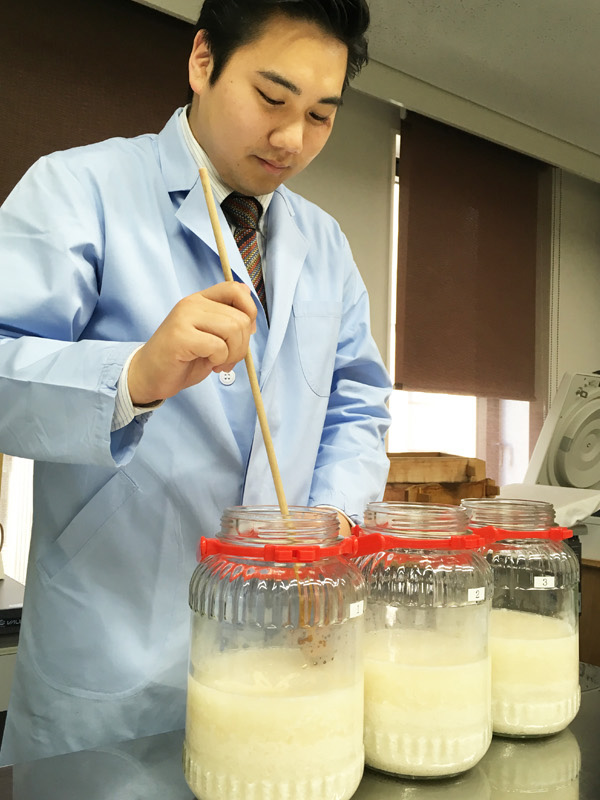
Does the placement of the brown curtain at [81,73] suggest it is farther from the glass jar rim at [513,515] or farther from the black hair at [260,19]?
the glass jar rim at [513,515]

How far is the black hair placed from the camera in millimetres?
978

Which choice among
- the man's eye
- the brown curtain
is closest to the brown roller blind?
the brown curtain

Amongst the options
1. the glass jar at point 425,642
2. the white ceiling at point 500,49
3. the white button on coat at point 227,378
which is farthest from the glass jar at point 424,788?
the white ceiling at point 500,49

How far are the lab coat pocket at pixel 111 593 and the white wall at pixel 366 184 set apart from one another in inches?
102

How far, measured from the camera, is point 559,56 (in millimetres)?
3146

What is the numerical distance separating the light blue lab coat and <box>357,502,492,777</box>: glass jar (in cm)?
Result: 32

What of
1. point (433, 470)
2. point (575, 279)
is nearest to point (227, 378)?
point (433, 470)

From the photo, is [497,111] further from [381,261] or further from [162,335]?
[162,335]

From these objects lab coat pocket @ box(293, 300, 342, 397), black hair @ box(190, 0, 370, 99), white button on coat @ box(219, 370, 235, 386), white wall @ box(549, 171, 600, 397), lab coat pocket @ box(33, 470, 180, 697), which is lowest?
lab coat pocket @ box(33, 470, 180, 697)

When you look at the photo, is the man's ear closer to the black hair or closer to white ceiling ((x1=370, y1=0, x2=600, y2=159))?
the black hair

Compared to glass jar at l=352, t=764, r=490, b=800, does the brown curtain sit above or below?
above

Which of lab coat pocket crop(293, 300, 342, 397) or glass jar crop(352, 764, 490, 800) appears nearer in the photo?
glass jar crop(352, 764, 490, 800)

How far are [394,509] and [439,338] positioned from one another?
297 centimetres

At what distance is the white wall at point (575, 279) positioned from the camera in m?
4.27
